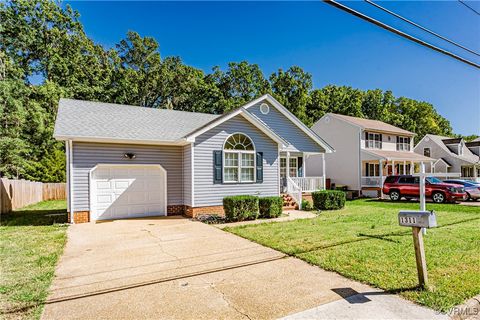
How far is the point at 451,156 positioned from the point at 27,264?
41225 millimetres

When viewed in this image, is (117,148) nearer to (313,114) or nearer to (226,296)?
(226,296)

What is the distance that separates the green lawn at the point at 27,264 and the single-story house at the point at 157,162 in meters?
1.75

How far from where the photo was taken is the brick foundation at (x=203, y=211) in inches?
457

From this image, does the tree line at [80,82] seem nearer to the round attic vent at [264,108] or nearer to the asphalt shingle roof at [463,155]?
the asphalt shingle roof at [463,155]

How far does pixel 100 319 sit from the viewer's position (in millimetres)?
3596

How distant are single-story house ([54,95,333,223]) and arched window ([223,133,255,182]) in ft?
0.14

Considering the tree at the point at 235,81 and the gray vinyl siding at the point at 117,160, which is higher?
the tree at the point at 235,81

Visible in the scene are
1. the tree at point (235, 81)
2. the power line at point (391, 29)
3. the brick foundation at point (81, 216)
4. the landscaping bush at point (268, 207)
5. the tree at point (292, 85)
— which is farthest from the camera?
Answer: the tree at point (292, 85)

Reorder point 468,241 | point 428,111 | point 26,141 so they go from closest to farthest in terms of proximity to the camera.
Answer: point 468,241 → point 26,141 → point 428,111

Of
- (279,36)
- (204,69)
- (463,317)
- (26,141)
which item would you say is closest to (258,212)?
(279,36)

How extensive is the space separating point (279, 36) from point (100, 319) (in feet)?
36.3

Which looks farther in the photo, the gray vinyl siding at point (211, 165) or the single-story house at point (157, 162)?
the gray vinyl siding at point (211, 165)

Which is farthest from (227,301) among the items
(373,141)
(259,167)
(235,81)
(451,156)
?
(451,156)

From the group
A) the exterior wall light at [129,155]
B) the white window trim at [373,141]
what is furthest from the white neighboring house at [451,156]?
the exterior wall light at [129,155]
